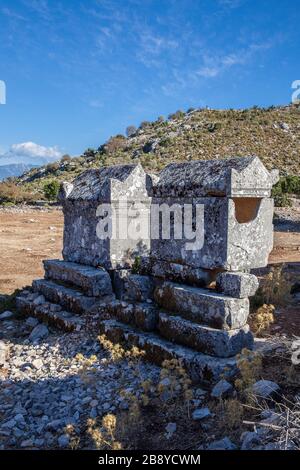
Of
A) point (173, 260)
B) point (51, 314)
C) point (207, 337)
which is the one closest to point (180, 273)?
point (173, 260)

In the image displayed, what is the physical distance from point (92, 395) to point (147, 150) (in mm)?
41277

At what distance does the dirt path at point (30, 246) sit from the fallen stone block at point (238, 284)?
5299 mm

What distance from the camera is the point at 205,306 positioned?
4477 mm

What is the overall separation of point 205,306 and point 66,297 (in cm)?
236

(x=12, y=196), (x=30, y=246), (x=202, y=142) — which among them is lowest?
(x=30, y=246)

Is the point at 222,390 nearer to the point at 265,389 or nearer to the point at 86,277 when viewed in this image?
the point at 265,389

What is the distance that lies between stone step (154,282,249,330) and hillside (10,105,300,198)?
93.7 feet

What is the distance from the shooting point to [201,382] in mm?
4109

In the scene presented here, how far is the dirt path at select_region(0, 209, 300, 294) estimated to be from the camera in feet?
32.9

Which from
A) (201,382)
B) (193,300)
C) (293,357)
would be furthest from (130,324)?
(293,357)

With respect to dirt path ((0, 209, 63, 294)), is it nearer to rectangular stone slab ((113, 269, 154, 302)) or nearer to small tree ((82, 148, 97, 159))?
rectangular stone slab ((113, 269, 154, 302))

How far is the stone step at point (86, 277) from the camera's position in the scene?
18.9ft

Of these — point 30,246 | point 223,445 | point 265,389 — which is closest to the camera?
point 223,445

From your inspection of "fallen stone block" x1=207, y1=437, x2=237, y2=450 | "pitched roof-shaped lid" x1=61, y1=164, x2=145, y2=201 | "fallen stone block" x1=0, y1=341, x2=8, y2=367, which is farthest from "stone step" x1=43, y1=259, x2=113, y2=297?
"fallen stone block" x1=207, y1=437, x2=237, y2=450
